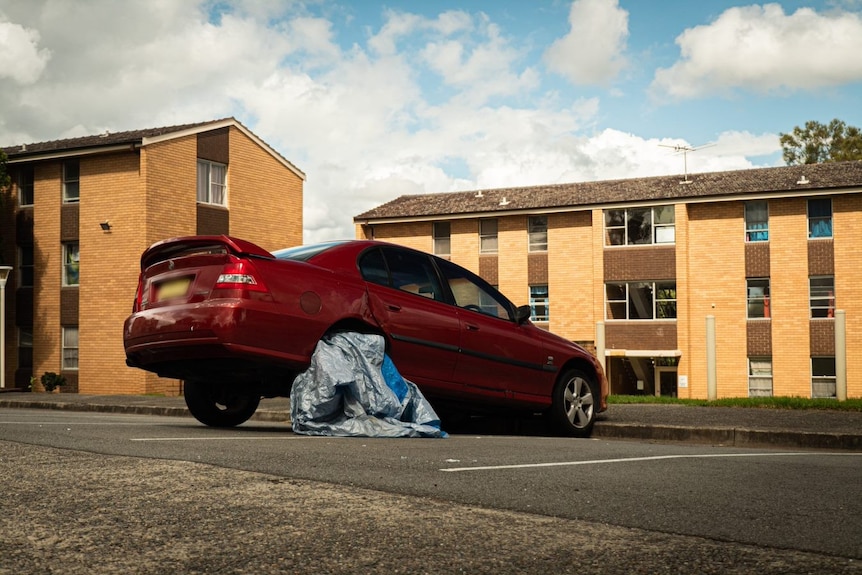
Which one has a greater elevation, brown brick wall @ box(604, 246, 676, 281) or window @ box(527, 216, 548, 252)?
window @ box(527, 216, 548, 252)

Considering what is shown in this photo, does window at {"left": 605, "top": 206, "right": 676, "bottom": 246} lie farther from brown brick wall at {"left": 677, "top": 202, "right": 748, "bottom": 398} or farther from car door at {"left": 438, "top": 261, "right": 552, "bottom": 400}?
car door at {"left": 438, "top": 261, "right": 552, "bottom": 400}

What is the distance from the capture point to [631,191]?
1425 inches

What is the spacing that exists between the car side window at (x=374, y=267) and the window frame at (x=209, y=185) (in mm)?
22899

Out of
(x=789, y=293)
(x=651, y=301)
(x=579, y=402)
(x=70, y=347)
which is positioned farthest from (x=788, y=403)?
(x=70, y=347)

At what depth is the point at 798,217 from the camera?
33500mm

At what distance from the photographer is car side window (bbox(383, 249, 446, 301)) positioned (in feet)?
27.3

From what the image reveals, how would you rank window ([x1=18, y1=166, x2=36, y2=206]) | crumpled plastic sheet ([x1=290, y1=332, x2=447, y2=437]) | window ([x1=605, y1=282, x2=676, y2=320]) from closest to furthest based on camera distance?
crumpled plastic sheet ([x1=290, y1=332, x2=447, y2=437])
window ([x1=18, y1=166, x2=36, y2=206])
window ([x1=605, y1=282, x2=676, y2=320])

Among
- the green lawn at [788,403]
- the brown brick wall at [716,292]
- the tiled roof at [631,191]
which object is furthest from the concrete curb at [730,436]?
the tiled roof at [631,191]

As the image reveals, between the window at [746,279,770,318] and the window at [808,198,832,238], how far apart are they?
2444 millimetres

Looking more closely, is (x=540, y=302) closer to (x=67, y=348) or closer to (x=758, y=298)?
(x=758, y=298)

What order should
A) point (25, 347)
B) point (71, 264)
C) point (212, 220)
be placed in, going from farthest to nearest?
point (25, 347)
point (212, 220)
point (71, 264)

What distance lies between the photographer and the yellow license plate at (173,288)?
753cm

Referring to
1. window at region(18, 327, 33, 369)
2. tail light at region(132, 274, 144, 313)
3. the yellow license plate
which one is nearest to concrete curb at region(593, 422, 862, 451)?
the yellow license plate

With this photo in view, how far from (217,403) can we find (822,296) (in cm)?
2944
